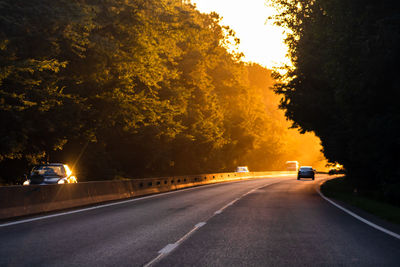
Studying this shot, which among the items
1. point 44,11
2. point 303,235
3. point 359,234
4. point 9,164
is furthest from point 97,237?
point 9,164

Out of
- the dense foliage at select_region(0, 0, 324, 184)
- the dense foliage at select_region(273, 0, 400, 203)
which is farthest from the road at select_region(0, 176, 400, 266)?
the dense foliage at select_region(0, 0, 324, 184)

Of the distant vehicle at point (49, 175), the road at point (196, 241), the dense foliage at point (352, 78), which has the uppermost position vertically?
the dense foliage at point (352, 78)

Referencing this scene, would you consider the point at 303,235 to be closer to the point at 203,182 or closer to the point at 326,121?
the point at 326,121

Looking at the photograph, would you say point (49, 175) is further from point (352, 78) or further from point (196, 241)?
point (196, 241)

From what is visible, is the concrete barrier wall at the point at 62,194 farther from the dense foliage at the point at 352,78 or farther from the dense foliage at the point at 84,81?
the dense foliage at the point at 352,78

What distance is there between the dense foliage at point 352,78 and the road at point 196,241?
20.7 ft

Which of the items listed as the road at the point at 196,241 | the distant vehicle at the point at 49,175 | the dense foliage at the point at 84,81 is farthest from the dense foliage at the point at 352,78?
the distant vehicle at the point at 49,175

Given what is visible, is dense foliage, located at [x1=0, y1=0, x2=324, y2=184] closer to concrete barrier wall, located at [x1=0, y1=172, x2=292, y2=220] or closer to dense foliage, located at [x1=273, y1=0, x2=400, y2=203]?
concrete barrier wall, located at [x1=0, y1=172, x2=292, y2=220]

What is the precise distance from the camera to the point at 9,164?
2989cm

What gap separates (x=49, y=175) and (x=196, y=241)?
14006mm

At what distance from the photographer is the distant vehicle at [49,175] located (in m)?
21.9

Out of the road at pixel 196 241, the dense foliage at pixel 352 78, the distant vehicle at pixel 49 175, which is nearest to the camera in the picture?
the road at pixel 196 241

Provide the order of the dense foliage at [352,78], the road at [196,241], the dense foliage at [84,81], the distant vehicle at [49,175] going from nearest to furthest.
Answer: the road at [196,241], the dense foliage at [352,78], the distant vehicle at [49,175], the dense foliage at [84,81]

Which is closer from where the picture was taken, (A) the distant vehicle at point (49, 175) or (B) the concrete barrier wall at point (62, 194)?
(B) the concrete barrier wall at point (62, 194)
